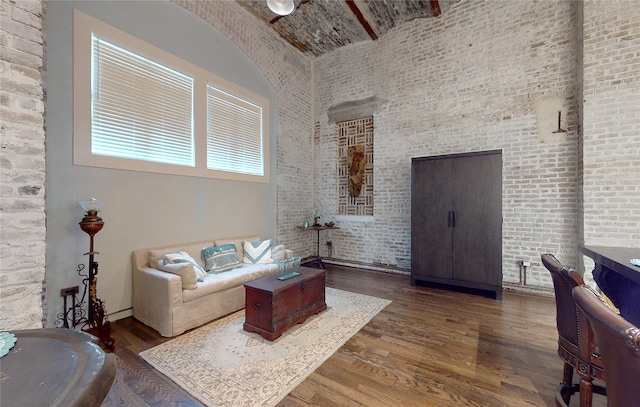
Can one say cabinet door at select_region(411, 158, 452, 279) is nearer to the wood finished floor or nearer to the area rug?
the wood finished floor

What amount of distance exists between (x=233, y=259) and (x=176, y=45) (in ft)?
10.4

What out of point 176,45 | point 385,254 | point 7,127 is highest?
point 176,45

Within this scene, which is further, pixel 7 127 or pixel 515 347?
pixel 515 347

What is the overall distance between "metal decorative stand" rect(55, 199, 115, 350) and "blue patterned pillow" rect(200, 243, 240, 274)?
1.20 meters

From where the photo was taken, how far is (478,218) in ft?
12.9

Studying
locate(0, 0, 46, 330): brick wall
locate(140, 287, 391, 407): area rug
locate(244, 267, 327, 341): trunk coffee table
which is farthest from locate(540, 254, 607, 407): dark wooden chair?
locate(0, 0, 46, 330): brick wall

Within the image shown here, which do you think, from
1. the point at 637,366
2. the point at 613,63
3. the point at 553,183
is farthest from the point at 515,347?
the point at 613,63

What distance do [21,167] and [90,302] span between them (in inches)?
54.9

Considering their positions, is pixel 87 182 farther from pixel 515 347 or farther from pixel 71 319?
pixel 515 347

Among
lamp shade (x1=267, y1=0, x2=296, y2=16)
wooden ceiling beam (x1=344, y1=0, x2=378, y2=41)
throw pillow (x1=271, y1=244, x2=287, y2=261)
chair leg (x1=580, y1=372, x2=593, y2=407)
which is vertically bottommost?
chair leg (x1=580, y1=372, x2=593, y2=407)

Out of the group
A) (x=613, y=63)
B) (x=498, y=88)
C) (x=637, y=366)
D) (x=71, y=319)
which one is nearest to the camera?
(x=637, y=366)

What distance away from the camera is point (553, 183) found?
Answer: 402 centimetres

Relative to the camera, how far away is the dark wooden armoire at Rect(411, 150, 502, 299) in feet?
12.6

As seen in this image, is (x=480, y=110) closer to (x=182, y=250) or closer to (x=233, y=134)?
(x=233, y=134)
